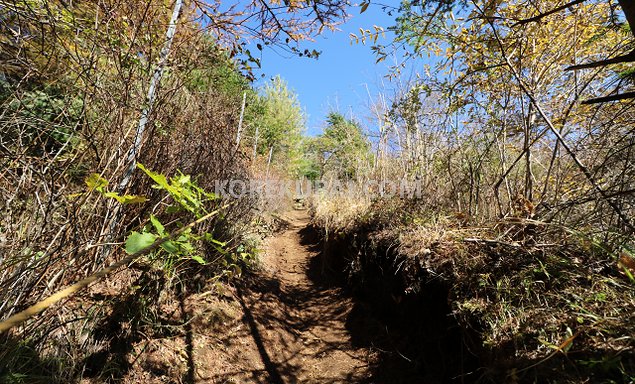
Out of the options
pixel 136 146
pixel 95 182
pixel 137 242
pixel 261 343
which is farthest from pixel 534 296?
pixel 136 146

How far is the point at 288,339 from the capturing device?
10.5ft

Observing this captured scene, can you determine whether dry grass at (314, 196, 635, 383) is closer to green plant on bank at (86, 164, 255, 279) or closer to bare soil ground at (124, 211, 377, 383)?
bare soil ground at (124, 211, 377, 383)

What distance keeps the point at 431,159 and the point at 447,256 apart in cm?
191

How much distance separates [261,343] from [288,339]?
0.34 meters

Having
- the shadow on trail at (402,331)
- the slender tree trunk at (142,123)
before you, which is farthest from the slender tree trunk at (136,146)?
the shadow on trail at (402,331)

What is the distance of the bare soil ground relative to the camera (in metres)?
2.29

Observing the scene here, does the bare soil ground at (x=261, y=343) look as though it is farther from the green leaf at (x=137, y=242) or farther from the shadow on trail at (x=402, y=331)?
the green leaf at (x=137, y=242)

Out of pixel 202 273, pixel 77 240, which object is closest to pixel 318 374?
pixel 202 273

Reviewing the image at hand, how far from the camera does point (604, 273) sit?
167 centimetres

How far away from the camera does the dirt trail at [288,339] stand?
2.60 metres

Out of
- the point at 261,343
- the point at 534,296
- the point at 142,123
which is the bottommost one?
the point at 261,343

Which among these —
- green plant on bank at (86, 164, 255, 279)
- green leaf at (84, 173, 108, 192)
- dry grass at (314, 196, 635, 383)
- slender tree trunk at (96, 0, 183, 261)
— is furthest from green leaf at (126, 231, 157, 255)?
dry grass at (314, 196, 635, 383)

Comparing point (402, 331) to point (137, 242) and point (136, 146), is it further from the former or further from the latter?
point (136, 146)

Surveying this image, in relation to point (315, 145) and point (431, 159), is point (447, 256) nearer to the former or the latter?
point (431, 159)
